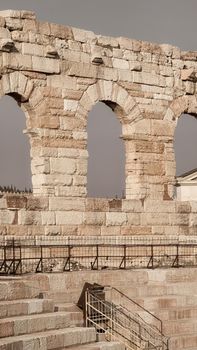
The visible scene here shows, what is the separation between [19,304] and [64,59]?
26.8 feet

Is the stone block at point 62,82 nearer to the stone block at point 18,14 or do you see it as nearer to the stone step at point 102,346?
the stone block at point 18,14

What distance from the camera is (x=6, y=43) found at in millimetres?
19500

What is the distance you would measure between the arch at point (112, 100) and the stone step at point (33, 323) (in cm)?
714

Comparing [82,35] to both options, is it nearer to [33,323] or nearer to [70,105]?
[70,105]

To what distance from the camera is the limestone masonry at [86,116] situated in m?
19.9

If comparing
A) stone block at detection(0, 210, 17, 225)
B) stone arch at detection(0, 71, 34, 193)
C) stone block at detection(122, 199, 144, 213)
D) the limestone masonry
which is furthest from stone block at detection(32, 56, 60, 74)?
stone block at detection(122, 199, 144, 213)

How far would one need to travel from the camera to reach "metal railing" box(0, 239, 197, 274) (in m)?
18.4

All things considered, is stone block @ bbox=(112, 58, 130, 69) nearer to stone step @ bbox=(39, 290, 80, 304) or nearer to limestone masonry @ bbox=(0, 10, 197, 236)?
limestone masonry @ bbox=(0, 10, 197, 236)

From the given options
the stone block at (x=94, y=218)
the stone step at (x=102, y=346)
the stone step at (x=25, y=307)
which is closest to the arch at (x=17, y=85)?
the stone block at (x=94, y=218)

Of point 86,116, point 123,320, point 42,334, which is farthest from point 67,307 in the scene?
point 86,116

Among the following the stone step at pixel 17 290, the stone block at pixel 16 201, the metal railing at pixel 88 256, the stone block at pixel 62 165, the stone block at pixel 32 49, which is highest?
the stone block at pixel 32 49

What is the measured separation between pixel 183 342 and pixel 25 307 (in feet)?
13.9

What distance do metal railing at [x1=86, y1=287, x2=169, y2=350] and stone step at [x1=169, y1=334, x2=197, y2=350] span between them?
0.21 metres

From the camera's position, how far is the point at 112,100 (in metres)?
21.7
